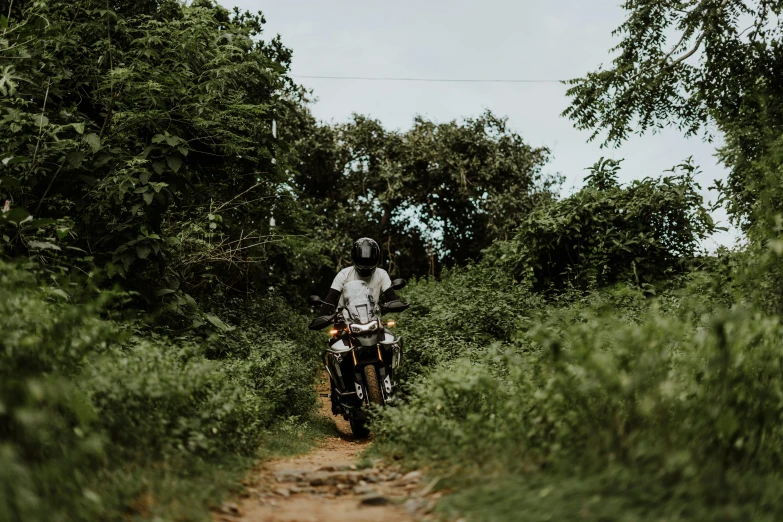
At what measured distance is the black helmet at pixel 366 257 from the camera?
29.2 ft

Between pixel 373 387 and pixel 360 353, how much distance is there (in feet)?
1.42

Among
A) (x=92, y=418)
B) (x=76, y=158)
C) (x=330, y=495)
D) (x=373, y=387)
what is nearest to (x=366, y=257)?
(x=373, y=387)

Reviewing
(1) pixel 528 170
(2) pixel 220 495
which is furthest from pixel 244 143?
(1) pixel 528 170

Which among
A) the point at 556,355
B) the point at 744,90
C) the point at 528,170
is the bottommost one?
the point at 556,355

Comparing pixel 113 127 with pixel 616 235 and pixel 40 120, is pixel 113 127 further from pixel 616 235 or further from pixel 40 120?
pixel 616 235

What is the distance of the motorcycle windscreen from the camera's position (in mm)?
8195

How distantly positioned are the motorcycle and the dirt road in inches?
76.7

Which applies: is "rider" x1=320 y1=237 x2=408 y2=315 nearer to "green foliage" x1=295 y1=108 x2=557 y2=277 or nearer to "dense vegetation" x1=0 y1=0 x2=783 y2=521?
"dense vegetation" x1=0 y1=0 x2=783 y2=521

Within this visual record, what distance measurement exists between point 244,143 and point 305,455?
4469mm

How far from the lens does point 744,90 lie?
11750mm

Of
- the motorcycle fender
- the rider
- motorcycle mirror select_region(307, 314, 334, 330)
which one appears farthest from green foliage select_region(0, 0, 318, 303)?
the motorcycle fender

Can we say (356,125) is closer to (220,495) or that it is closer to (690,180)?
(690,180)

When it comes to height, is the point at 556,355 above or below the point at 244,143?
below

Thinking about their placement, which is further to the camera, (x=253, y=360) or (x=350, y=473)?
(x=253, y=360)
